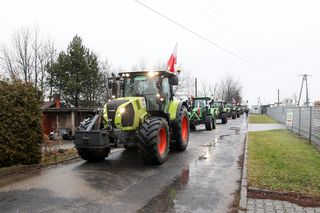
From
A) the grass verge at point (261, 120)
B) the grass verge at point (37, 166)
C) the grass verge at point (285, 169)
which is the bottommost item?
the grass verge at point (261, 120)

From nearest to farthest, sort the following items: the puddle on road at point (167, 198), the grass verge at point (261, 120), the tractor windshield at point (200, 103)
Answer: the puddle on road at point (167, 198) → the tractor windshield at point (200, 103) → the grass verge at point (261, 120)

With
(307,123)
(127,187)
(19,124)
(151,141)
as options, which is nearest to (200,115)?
(307,123)

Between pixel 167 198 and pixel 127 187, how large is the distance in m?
1.10

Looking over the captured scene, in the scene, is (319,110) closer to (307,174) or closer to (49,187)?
(307,174)

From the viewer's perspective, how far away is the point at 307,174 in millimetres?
7637

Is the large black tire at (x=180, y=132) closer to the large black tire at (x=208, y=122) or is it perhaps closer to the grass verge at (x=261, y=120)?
the large black tire at (x=208, y=122)

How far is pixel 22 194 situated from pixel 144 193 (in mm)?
2374

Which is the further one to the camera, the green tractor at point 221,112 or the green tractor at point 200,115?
the green tractor at point 221,112

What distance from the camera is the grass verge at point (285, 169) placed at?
6.68 meters

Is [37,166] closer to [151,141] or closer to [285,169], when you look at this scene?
[151,141]

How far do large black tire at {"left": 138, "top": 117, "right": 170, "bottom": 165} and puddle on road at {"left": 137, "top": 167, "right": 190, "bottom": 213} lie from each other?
1127mm

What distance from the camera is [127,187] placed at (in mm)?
6977

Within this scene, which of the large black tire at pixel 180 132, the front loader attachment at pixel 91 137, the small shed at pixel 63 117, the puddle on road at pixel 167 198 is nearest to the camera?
the puddle on road at pixel 167 198

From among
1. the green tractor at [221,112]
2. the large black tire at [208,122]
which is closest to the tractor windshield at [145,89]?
the large black tire at [208,122]
